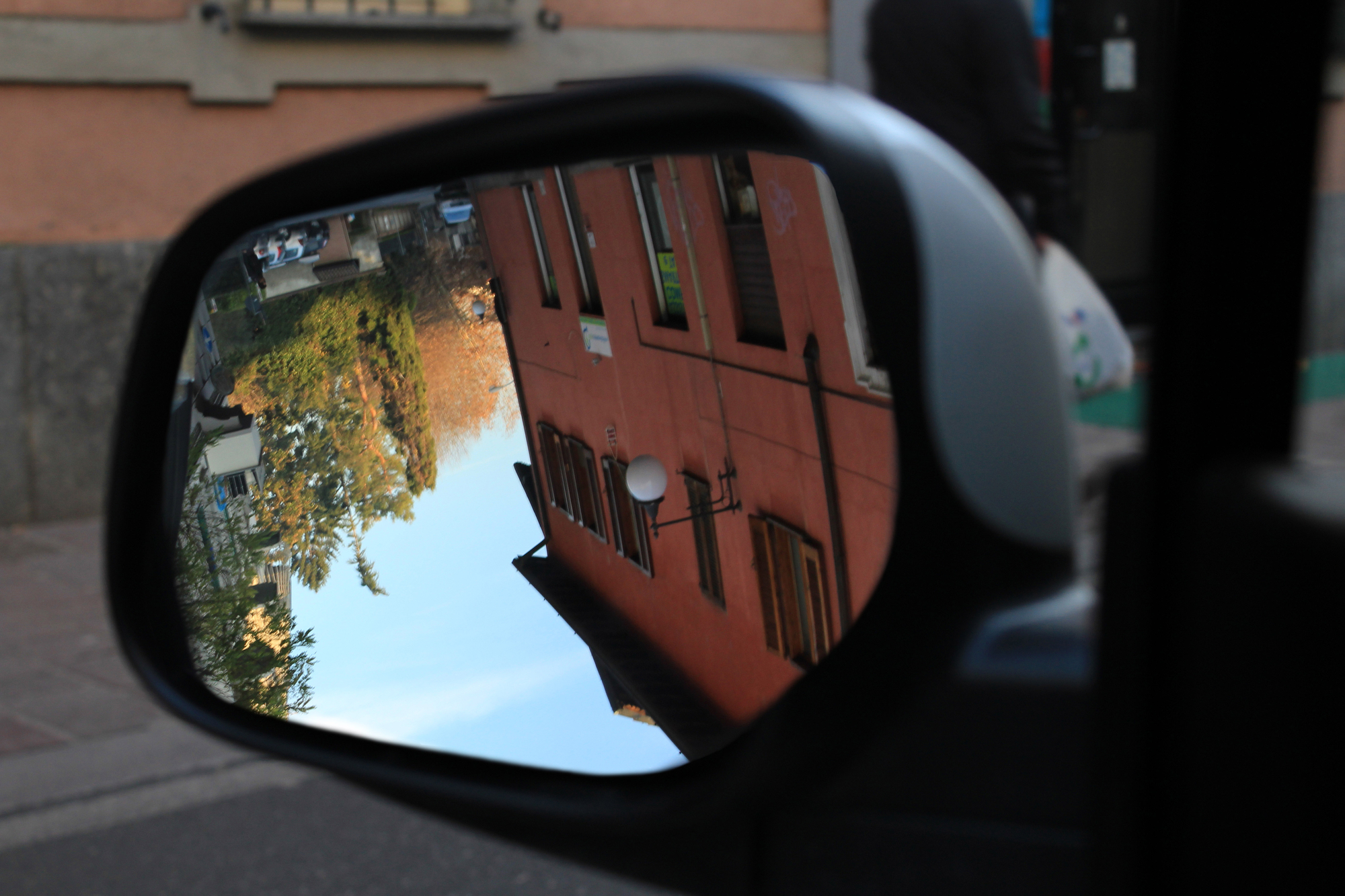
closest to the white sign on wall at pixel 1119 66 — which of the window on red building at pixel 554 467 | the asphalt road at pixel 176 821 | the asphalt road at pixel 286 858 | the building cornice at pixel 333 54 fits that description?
the window on red building at pixel 554 467

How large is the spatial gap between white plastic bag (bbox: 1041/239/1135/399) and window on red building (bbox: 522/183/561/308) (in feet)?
1.21

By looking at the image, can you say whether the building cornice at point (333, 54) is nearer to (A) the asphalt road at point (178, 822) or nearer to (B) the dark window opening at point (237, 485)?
(A) the asphalt road at point (178, 822)

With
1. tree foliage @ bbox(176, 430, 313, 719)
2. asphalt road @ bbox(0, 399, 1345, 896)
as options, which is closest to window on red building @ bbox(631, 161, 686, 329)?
tree foliage @ bbox(176, 430, 313, 719)

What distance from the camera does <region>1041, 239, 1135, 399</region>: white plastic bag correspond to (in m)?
0.58

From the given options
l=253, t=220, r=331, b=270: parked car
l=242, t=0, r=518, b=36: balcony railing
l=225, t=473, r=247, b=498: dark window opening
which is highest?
l=242, t=0, r=518, b=36: balcony railing

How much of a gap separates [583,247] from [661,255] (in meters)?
0.11

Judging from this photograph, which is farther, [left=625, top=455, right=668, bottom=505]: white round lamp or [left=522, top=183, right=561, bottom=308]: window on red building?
[left=522, top=183, right=561, bottom=308]: window on red building

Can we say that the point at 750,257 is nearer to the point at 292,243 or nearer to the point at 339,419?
the point at 339,419

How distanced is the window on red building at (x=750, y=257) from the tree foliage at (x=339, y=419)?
351 mm

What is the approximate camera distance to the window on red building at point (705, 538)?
33.2 inches

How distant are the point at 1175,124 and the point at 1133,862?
0.97 feet

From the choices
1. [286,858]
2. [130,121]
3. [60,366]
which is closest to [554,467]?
[286,858]

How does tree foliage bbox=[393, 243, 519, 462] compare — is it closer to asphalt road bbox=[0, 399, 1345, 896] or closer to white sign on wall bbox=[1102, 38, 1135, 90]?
white sign on wall bbox=[1102, 38, 1135, 90]

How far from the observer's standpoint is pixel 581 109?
971 mm
